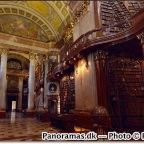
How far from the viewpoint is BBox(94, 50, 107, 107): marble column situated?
5.07m

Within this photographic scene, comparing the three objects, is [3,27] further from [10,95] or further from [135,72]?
[10,95]

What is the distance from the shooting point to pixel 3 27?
961 cm

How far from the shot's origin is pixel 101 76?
5.21m

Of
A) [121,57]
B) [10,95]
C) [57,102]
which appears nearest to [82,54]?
[121,57]

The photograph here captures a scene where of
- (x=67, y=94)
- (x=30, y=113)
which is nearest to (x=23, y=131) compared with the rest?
(x=67, y=94)

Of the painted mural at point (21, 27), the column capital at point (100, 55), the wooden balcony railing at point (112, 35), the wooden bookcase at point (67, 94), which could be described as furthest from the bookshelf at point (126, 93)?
the painted mural at point (21, 27)

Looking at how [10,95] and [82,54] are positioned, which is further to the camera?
[10,95]

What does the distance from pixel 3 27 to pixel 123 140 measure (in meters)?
9.05

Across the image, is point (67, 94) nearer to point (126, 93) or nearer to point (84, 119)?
point (84, 119)

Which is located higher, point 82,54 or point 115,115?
point 82,54

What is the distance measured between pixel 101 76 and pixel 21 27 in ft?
22.2

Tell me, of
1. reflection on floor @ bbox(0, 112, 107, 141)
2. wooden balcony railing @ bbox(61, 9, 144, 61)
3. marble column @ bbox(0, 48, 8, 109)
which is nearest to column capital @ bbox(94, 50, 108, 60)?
wooden balcony railing @ bbox(61, 9, 144, 61)

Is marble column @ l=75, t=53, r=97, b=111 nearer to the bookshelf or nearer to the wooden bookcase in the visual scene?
the bookshelf

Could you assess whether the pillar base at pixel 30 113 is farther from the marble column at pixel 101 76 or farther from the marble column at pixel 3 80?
the marble column at pixel 101 76
